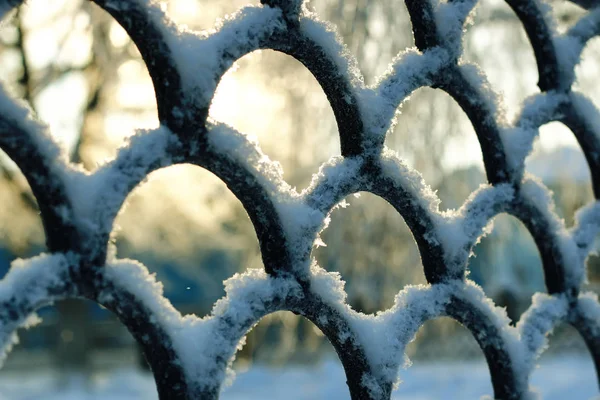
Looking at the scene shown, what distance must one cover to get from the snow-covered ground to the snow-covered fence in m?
5.90

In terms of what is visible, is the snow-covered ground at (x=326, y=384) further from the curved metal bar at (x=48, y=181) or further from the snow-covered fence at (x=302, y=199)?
the curved metal bar at (x=48, y=181)

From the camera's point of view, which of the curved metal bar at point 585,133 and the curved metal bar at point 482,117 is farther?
the curved metal bar at point 585,133

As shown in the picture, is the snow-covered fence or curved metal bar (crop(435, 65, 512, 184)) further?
curved metal bar (crop(435, 65, 512, 184))

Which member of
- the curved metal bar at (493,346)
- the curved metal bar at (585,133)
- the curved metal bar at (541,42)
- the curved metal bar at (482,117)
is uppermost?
the curved metal bar at (541,42)

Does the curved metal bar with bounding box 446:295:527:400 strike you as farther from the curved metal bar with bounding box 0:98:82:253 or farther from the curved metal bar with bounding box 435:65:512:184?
the curved metal bar with bounding box 0:98:82:253

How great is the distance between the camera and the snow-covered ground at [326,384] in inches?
270

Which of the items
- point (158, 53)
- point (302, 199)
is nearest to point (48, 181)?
point (158, 53)

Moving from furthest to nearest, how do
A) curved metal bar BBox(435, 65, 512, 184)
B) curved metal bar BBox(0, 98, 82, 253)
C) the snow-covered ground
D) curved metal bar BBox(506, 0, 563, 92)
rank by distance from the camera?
1. the snow-covered ground
2. curved metal bar BBox(506, 0, 563, 92)
3. curved metal bar BBox(435, 65, 512, 184)
4. curved metal bar BBox(0, 98, 82, 253)

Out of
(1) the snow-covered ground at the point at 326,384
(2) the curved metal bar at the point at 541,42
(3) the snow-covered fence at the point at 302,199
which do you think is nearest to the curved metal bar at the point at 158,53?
(3) the snow-covered fence at the point at 302,199

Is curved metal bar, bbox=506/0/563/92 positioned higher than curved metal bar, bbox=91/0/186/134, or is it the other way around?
curved metal bar, bbox=506/0/563/92

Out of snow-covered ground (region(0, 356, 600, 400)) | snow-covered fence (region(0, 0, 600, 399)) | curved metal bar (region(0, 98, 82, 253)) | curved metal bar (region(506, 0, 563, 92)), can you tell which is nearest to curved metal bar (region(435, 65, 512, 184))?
snow-covered fence (region(0, 0, 600, 399))

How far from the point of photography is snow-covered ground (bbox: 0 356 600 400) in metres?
6.87

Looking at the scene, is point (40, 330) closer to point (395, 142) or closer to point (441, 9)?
point (395, 142)

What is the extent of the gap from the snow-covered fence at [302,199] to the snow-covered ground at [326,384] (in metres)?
5.90
